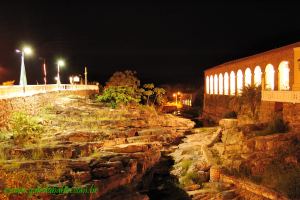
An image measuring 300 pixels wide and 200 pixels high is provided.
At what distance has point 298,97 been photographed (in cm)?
2048

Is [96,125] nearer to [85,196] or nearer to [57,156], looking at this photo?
[57,156]

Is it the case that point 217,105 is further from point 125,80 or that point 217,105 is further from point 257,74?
point 125,80

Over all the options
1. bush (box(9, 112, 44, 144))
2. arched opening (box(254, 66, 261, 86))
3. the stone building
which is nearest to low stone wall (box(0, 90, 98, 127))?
bush (box(9, 112, 44, 144))

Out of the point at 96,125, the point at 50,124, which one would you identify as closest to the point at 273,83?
the point at 96,125

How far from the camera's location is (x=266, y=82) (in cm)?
3362

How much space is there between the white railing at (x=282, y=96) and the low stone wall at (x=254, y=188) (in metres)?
5.66

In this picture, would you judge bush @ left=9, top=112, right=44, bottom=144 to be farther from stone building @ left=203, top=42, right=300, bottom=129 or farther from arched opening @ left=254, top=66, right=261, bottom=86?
arched opening @ left=254, top=66, right=261, bottom=86

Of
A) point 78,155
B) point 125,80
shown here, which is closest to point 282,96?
point 78,155

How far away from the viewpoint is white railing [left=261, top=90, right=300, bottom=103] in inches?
818

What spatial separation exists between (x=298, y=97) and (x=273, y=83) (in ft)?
42.0

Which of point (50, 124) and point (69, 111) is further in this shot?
point (69, 111)

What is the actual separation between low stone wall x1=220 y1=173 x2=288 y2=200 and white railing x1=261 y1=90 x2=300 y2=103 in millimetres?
5656

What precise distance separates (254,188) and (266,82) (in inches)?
678

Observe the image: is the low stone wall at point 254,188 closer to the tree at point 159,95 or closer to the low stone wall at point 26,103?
the low stone wall at point 26,103
